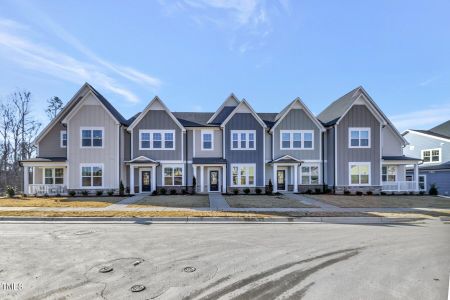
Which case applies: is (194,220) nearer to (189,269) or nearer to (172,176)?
(189,269)

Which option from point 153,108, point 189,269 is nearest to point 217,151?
point 153,108

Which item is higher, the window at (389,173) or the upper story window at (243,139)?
the upper story window at (243,139)

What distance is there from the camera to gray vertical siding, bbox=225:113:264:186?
80.3 feet

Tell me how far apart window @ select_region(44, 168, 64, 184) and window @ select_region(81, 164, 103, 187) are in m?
3.00

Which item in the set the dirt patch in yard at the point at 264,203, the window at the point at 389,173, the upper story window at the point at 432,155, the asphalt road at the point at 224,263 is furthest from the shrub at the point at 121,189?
the upper story window at the point at 432,155

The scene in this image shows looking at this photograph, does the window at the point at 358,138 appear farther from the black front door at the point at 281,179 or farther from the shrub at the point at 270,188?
the shrub at the point at 270,188

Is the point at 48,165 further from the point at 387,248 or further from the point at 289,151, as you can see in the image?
the point at 387,248

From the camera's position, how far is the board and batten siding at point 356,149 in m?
24.6

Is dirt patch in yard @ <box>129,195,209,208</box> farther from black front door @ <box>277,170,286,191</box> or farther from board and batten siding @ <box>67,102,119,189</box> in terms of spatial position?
black front door @ <box>277,170,286,191</box>

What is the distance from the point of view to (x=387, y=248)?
24.0ft

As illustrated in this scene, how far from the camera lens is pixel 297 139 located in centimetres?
2531

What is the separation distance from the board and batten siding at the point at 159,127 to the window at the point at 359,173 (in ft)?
51.7

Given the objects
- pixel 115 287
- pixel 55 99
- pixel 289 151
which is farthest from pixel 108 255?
pixel 55 99

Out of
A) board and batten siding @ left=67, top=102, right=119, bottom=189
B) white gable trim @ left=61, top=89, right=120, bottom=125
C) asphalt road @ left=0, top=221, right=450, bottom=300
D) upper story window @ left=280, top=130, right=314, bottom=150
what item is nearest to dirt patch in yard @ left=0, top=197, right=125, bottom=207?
board and batten siding @ left=67, top=102, right=119, bottom=189
